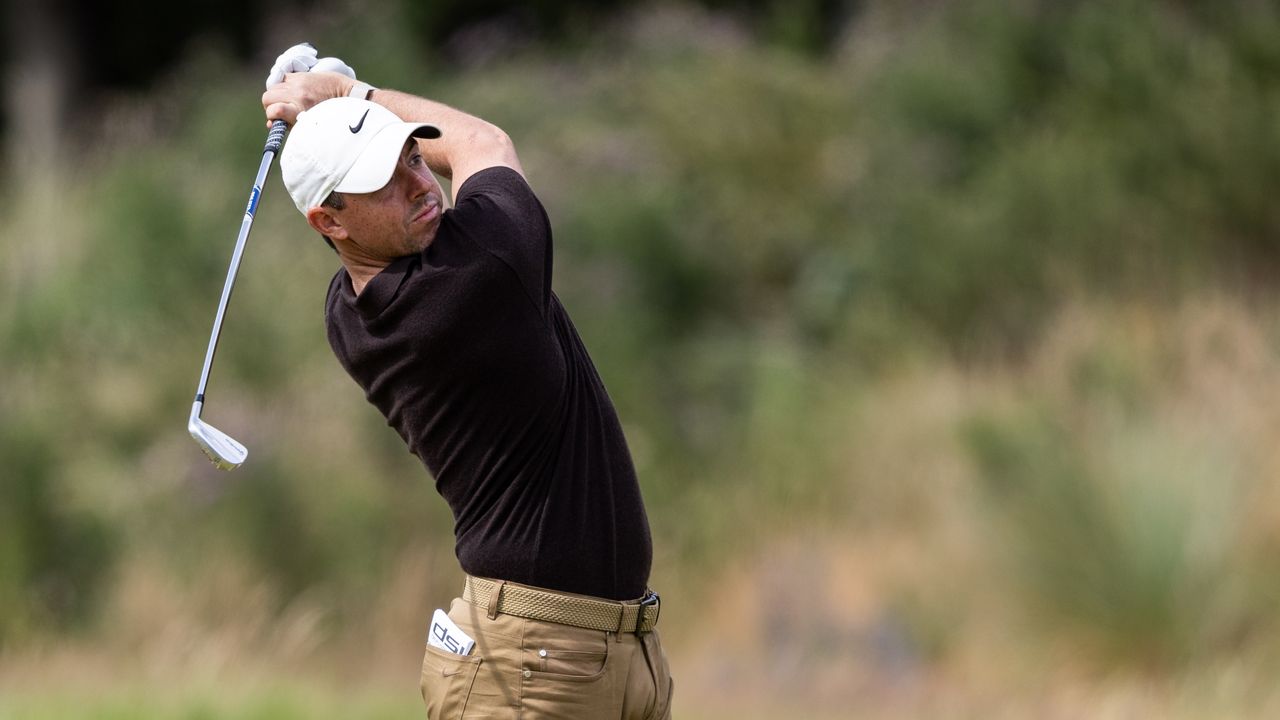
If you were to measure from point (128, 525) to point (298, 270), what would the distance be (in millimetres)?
2386

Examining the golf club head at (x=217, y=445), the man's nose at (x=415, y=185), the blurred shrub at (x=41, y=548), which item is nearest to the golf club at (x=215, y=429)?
the golf club head at (x=217, y=445)

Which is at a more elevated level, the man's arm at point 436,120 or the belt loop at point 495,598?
the man's arm at point 436,120

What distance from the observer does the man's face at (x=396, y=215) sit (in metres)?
3.57

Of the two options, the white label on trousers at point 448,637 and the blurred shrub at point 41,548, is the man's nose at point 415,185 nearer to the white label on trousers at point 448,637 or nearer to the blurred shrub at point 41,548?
the white label on trousers at point 448,637

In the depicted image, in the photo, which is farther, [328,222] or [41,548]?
[41,548]

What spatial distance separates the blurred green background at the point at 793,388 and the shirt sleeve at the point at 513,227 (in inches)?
128

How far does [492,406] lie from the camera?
11.7 ft

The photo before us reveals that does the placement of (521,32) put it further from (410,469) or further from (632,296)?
(410,469)

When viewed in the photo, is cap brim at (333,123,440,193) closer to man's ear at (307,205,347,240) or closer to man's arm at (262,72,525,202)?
man's ear at (307,205,347,240)

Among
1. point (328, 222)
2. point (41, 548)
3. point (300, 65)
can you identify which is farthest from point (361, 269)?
point (41, 548)

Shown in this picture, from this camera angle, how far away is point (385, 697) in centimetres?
696

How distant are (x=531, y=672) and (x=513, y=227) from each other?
945 millimetres

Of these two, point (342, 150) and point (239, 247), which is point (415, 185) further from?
point (239, 247)

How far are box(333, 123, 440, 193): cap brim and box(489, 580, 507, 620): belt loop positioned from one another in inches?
34.5
